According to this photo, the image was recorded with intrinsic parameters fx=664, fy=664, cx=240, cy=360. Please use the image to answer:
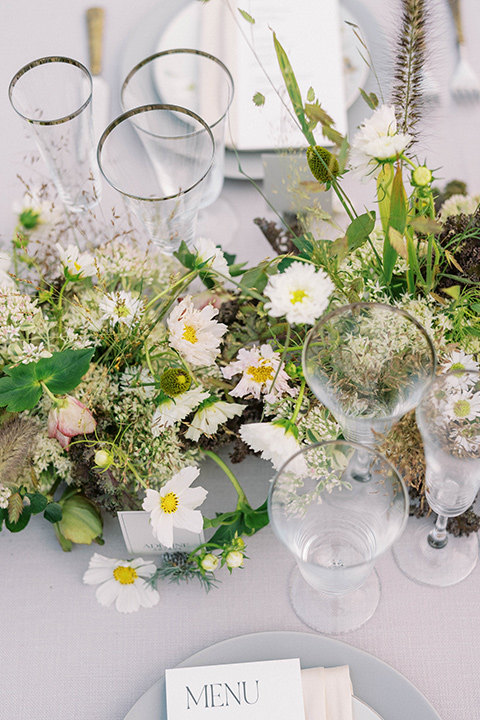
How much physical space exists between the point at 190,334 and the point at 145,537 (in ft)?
0.84

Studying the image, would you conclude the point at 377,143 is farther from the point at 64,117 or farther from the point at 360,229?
the point at 64,117

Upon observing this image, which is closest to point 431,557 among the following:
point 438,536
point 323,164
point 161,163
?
point 438,536

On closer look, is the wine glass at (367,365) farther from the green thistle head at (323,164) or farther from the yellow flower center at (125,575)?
the yellow flower center at (125,575)

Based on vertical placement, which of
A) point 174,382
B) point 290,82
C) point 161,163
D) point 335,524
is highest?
point 290,82

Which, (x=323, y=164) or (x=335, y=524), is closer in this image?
(x=323, y=164)

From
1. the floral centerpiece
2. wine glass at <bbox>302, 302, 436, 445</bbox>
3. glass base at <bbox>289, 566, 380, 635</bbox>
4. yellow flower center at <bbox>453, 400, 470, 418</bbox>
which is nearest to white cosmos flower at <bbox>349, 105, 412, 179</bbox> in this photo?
the floral centerpiece

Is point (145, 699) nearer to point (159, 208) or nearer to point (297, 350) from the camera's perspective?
point (297, 350)

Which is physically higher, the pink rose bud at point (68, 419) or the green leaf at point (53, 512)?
the pink rose bud at point (68, 419)

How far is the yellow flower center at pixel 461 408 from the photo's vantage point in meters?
0.65

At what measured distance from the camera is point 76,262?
0.76m

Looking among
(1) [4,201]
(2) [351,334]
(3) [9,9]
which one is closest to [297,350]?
(2) [351,334]

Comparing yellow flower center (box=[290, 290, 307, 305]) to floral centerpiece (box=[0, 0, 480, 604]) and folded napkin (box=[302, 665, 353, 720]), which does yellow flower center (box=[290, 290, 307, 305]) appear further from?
folded napkin (box=[302, 665, 353, 720])

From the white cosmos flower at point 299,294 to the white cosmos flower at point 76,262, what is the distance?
1.00ft

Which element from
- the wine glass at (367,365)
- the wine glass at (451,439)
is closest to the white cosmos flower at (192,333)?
the wine glass at (367,365)
